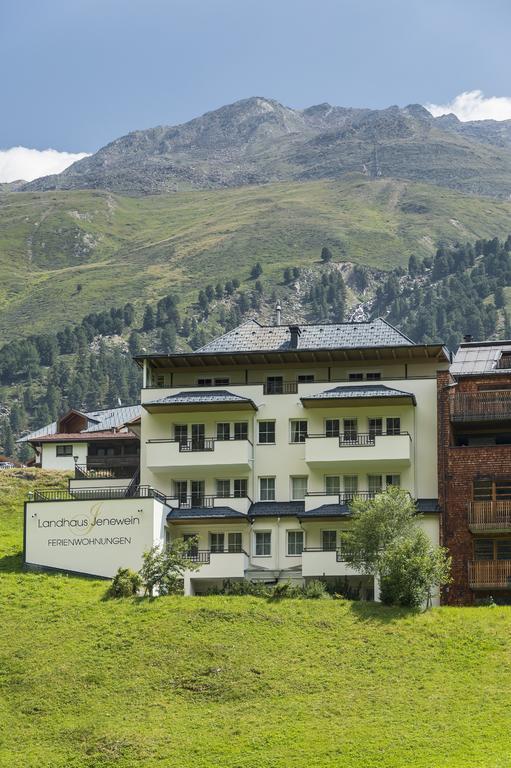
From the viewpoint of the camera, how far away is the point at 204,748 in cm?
5088

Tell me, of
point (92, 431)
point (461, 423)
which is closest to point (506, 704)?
point (461, 423)

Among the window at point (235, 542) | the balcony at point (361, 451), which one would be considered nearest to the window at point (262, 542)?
the window at point (235, 542)

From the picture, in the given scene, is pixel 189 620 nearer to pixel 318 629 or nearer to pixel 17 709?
pixel 318 629

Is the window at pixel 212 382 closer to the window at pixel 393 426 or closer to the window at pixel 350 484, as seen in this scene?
the window at pixel 350 484

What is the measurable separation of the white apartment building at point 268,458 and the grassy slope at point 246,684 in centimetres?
827

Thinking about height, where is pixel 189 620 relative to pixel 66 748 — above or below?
above

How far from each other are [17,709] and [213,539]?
77.6ft

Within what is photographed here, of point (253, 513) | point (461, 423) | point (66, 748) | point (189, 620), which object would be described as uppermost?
point (461, 423)

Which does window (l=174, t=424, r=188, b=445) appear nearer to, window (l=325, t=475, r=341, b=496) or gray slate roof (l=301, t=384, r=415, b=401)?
gray slate roof (l=301, t=384, r=415, b=401)

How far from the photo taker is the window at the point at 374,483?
77.8 metres

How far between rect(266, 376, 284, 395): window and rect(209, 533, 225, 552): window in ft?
29.0

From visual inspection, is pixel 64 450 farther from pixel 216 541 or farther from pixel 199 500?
pixel 216 541

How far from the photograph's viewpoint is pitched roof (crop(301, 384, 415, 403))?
253 feet

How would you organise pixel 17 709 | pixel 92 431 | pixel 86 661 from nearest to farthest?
pixel 17 709 → pixel 86 661 → pixel 92 431
